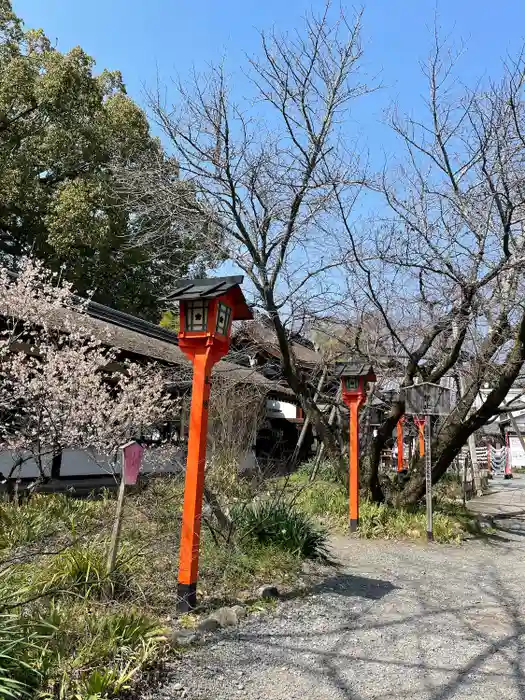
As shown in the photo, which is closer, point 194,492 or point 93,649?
point 93,649

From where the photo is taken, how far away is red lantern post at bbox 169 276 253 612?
→ 15.8ft

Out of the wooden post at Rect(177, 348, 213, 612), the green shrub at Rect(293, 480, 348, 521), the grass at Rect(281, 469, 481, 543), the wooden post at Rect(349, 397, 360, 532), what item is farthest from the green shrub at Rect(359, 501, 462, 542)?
the wooden post at Rect(177, 348, 213, 612)

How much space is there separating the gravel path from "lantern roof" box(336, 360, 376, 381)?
356cm

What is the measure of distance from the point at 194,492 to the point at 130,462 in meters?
0.65

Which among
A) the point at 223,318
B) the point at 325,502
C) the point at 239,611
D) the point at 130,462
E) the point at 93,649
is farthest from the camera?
the point at 325,502

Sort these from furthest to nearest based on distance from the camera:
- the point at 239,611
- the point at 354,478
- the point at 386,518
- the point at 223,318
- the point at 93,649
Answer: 1. the point at 386,518
2. the point at 354,478
3. the point at 223,318
4. the point at 239,611
5. the point at 93,649

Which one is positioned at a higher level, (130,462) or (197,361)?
(197,361)

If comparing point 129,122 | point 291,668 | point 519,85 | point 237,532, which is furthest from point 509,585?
point 129,122

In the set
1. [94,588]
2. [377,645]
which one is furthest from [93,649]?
[377,645]

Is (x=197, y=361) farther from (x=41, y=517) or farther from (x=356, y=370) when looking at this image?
(x=356, y=370)

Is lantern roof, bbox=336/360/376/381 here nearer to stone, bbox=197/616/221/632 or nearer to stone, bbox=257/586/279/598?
stone, bbox=257/586/279/598

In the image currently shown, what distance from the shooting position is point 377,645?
442cm

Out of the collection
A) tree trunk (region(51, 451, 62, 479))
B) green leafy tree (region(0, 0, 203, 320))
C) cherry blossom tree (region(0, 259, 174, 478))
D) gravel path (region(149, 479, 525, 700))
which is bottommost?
gravel path (region(149, 479, 525, 700))

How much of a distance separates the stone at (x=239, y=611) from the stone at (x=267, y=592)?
444 millimetres
